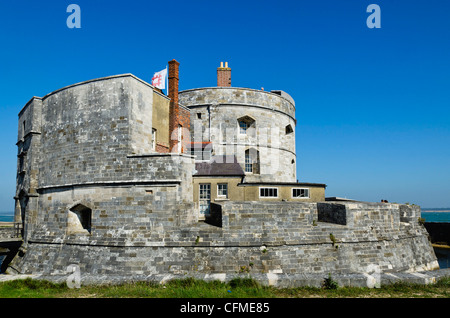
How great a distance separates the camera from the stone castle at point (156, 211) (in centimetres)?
1408

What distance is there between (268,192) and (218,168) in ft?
12.1

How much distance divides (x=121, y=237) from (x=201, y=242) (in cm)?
411

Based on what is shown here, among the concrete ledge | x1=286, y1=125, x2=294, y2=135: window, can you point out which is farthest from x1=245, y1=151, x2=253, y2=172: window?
the concrete ledge

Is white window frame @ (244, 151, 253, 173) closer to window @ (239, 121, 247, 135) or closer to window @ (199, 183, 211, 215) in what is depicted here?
window @ (239, 121, 247, 135)

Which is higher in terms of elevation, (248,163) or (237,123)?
(237,123)

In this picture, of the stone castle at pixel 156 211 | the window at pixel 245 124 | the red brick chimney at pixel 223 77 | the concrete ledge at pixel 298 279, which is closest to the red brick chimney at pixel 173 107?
the stone castle at pixel 156 211

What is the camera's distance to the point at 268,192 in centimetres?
1912

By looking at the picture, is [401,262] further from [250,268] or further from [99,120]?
[99,120]

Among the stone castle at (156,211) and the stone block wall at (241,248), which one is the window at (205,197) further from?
the stone block wall at (241,248)

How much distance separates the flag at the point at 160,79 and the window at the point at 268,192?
419 inches

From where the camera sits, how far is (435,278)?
27.7 feet

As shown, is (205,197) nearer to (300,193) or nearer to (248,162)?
(300,193)

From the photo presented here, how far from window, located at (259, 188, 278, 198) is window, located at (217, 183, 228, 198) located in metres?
2.24

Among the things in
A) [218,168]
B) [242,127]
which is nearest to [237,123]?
A: [242,127]
